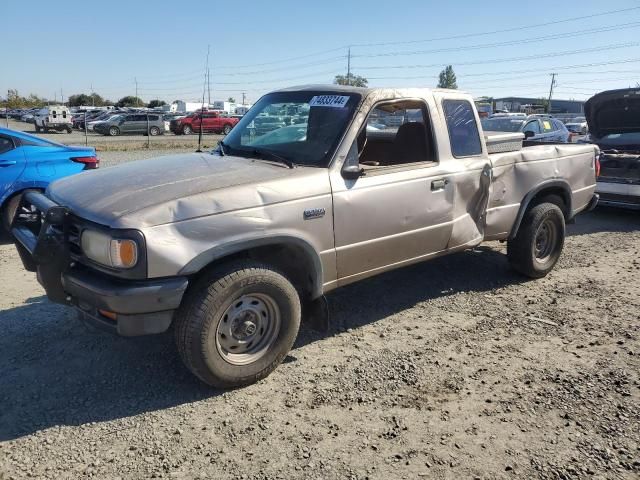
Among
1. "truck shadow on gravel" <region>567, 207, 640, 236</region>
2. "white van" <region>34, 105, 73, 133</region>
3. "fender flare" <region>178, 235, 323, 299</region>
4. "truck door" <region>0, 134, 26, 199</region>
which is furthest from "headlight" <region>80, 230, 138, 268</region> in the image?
"white van" <region>34, 105, 73, 133</region>

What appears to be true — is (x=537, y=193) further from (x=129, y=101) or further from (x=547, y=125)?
(x=129, y=101)

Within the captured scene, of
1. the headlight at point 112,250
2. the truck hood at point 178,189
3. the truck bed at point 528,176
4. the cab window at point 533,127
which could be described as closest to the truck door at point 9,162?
the truck hood at point 178,189

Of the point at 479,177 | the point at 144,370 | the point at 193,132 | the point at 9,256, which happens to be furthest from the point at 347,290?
the point at 193,132

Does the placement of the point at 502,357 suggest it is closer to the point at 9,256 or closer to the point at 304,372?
the point at 304,372

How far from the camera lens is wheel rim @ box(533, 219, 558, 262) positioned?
5.72 metres

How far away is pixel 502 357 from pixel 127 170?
3100mm

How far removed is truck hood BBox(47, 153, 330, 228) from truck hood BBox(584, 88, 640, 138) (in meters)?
7.62

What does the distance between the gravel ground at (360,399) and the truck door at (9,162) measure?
2.01 meters

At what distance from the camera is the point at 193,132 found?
39.8 metres

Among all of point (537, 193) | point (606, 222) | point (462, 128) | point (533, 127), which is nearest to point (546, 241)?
point (537, 193)

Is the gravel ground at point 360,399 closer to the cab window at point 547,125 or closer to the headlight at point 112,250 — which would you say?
the headlight at point 112,250

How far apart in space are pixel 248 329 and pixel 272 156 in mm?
1348

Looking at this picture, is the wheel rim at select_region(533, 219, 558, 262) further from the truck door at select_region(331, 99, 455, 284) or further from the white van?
the white van

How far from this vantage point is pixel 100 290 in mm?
2996
